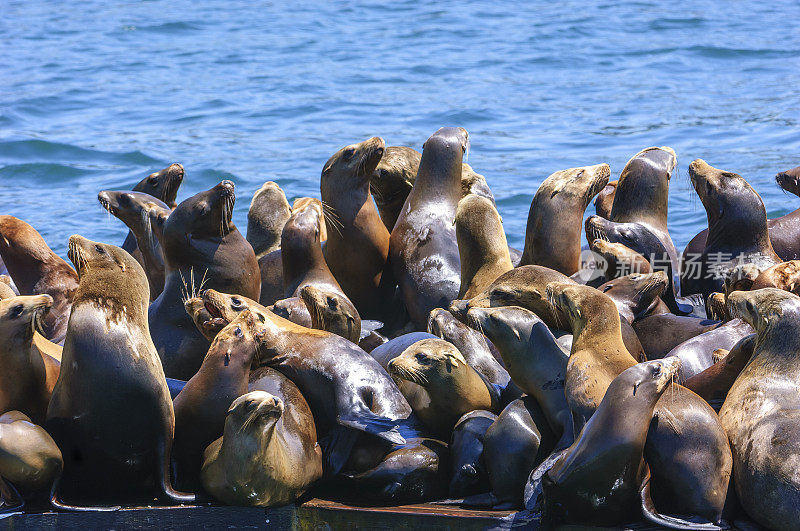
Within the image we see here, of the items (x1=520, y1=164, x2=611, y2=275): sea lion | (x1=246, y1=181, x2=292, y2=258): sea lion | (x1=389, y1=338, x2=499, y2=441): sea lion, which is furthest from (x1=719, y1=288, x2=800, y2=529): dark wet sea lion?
(x1=246, y1=181, x2=292, y2=258): sea lion

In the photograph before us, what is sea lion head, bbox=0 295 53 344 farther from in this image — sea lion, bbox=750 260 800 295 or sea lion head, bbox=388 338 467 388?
sea lion, bbox=750 260 800 295

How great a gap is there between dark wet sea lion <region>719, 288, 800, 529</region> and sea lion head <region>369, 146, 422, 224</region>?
10.5 ft

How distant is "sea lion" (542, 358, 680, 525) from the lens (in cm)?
392

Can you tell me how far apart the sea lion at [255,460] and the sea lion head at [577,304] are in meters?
1.49

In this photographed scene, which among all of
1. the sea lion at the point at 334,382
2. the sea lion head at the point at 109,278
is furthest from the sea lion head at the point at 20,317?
the sea lion at the point at 334,382

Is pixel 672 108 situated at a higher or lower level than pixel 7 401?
lower

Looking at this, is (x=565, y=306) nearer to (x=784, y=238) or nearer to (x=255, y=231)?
(x=784, y=238)

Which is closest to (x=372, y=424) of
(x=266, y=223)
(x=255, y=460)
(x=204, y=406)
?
(x=255, y=460)

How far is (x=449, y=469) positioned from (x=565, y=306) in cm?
105

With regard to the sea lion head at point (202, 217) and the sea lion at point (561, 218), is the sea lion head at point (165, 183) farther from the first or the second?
the sea lion at point (561, 218)

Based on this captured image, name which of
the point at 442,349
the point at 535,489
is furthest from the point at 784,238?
the point at 535,489

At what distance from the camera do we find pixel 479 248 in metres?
6.48

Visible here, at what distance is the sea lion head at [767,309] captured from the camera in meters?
4.61

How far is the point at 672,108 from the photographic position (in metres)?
17.2
